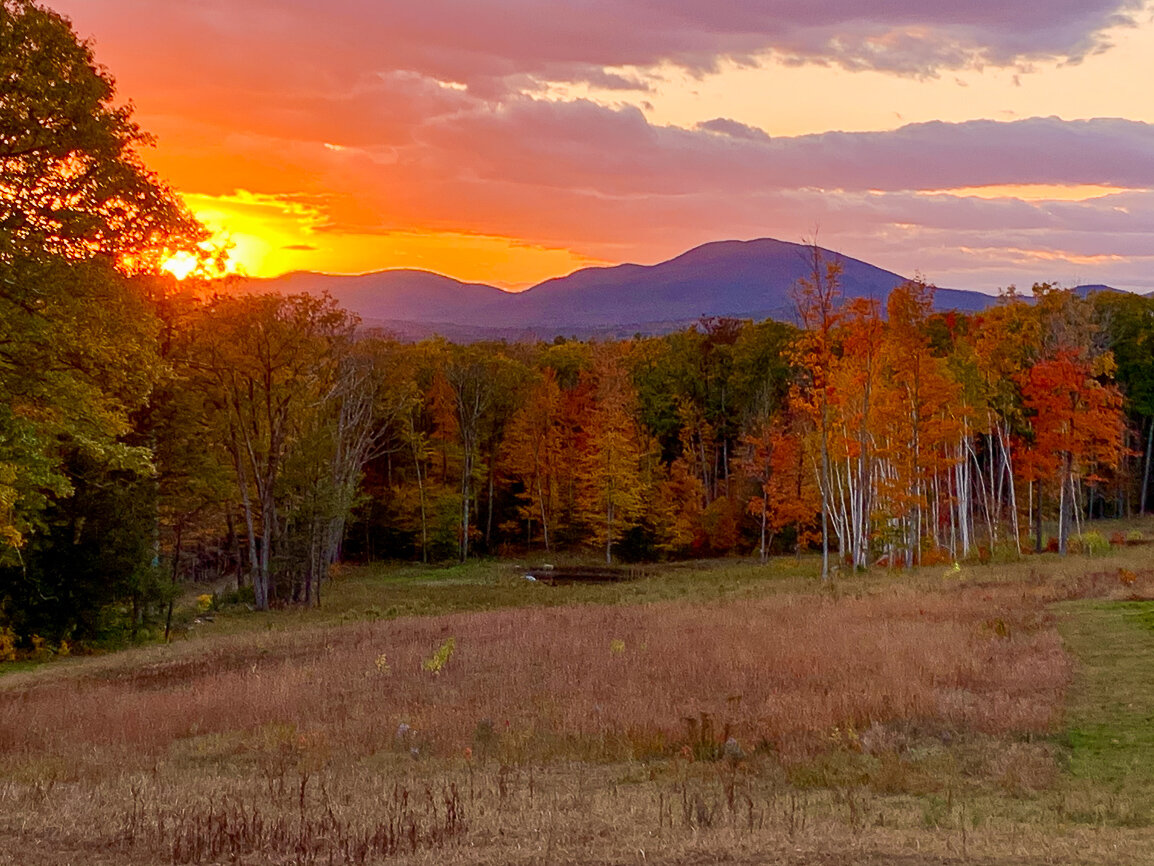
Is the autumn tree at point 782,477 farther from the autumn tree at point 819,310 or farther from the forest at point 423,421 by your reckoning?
the autumn tree at point 819,310

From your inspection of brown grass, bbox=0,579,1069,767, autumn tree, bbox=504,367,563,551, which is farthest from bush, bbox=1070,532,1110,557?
autumn tree, bbox=504,367,563,551

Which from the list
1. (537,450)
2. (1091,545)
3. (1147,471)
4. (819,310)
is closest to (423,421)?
(537,450)

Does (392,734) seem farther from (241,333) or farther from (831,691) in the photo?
(241,333)

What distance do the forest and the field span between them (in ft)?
16.6

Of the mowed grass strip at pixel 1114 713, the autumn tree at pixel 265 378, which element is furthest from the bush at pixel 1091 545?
the autumn tree at pixel 265 378

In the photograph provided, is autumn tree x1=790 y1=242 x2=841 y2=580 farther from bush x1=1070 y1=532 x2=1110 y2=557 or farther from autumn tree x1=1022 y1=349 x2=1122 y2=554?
bush x1=1070 y1=532 x2=1110 y2=557

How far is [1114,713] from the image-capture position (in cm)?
1327

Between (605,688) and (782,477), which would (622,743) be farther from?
(782,477)

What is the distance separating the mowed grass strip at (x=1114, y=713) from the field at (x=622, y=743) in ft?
0.16

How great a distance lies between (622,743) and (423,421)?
59747mm

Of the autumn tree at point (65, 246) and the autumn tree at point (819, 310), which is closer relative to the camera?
the autumn tree at point (65, 246)

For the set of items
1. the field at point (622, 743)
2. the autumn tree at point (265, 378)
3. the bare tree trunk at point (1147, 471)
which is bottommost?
the field at point (622, 743)

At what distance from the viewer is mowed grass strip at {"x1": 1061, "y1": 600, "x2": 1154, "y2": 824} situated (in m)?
9.96

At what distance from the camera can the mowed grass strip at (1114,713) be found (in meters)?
9.96
